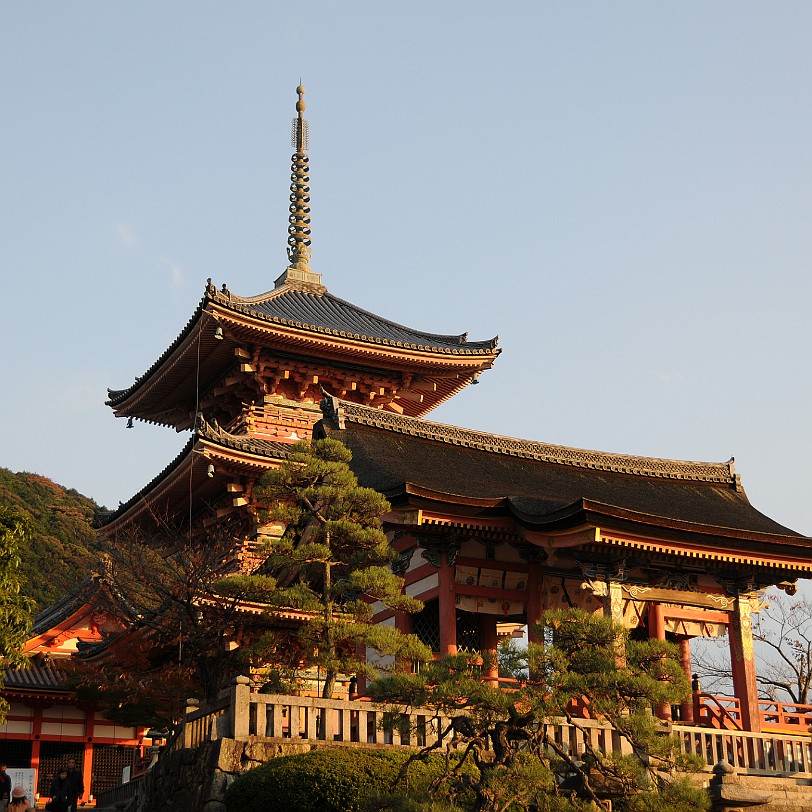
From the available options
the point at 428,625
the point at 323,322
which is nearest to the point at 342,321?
the point at 323,322

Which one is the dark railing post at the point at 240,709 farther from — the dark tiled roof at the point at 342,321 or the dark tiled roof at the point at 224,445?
the dark tiled roof at the point at 342,321

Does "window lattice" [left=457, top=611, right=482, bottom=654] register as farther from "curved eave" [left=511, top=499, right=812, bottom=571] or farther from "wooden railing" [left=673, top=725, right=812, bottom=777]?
"wooden railing" [left=673, top=725, right=812, bottom=777]

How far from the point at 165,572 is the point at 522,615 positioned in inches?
388

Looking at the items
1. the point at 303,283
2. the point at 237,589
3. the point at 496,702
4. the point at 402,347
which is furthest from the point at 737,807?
the point at 303,283

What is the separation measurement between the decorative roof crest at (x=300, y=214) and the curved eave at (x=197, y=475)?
9.27 metres

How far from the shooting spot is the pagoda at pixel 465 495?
62.1 ft

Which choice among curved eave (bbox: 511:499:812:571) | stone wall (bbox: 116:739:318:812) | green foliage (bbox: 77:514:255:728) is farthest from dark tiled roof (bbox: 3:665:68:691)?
curved eave (bbox: 511:499:812:571)

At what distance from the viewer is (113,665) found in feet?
83.9

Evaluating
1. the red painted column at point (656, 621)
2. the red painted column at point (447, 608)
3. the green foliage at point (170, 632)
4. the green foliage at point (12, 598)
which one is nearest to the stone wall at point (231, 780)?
the green foliage at point (12, 598)

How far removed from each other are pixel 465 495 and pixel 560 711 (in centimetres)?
689

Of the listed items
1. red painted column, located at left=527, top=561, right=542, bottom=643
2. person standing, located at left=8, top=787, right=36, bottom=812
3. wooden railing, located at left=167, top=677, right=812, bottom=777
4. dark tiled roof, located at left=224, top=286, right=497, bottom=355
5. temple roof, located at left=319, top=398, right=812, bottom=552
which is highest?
dark tiled roof, located at left=224, top=286, right=497, bottom=355

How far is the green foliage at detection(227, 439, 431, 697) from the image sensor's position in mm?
15977

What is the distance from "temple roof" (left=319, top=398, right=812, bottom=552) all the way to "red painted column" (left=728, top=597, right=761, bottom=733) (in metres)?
1.54

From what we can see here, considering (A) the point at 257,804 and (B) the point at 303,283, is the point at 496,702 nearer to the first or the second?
(A) the point at 257,804
